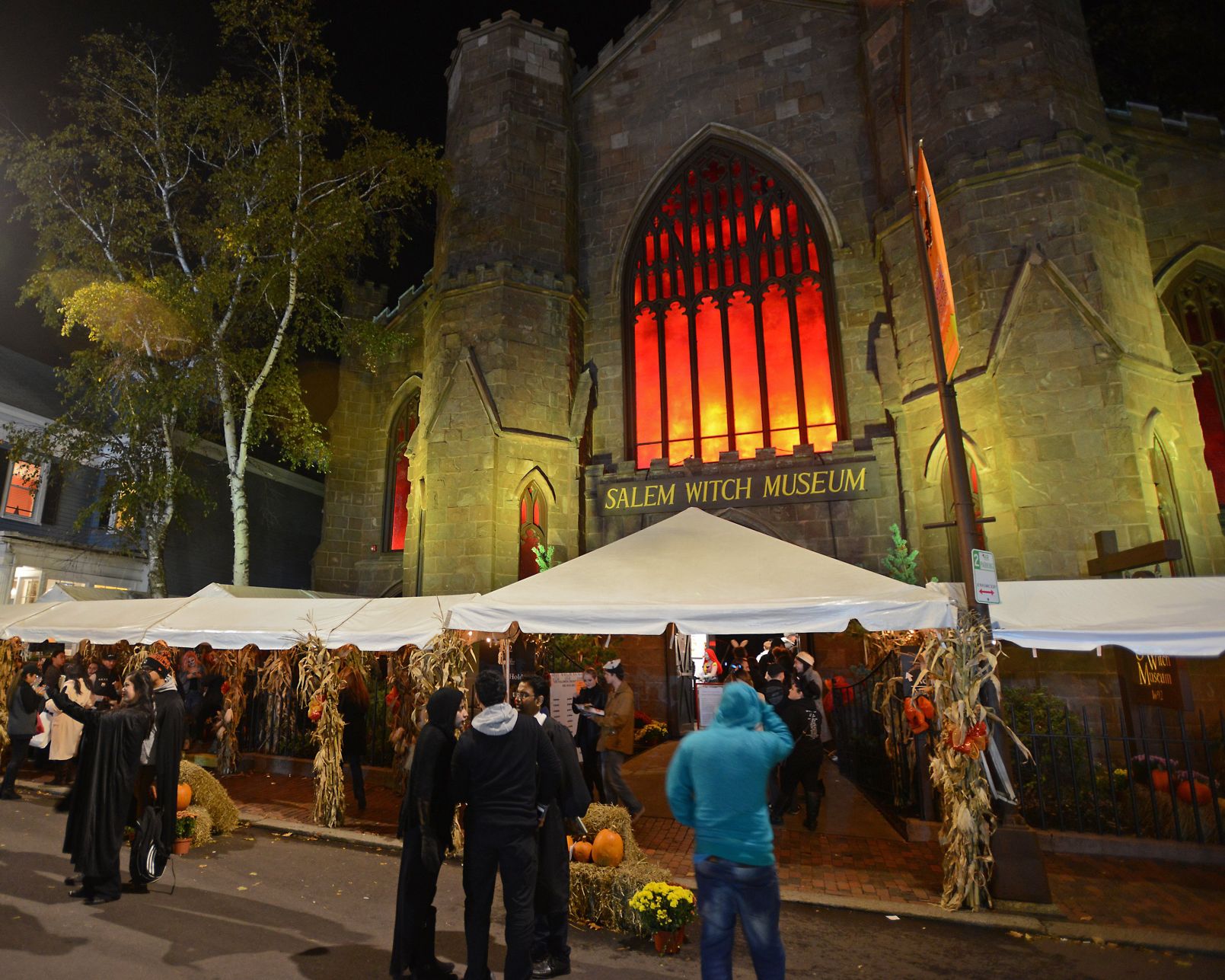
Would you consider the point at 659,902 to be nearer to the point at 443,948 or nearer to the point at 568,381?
the point at 443,948

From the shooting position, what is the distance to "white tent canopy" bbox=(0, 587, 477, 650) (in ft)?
26.8

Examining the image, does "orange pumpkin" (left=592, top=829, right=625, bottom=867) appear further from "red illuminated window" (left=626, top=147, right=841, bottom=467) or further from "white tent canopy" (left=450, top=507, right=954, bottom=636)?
"red illuminated window" (left=626, top=147, right=841, bottom=467)

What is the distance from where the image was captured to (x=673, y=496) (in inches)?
575

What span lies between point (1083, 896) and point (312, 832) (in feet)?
24.6

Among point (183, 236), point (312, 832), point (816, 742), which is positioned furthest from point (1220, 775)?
point (183, 236)

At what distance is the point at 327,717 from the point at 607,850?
456cm

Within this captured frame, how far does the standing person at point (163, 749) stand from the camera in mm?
6137

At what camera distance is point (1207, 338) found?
43.5 ft

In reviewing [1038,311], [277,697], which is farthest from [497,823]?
[1038,311]

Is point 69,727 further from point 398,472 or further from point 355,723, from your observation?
point 398,472

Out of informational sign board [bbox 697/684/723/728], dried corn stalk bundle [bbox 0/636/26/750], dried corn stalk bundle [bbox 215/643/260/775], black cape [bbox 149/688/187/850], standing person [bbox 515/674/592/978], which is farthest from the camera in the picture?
informational sign board [bbox 697/684/723/728]

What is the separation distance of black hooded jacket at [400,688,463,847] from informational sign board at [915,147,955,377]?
5569mm

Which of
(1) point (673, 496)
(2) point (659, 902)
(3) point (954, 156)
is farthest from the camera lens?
(1) point (673, 496)

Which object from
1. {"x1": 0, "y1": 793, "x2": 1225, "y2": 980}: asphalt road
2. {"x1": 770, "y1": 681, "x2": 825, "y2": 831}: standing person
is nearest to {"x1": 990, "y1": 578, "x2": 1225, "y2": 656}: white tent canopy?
{"x1": 0, "y1": 793, "x2": 1225, "y2": 980}: asphalt road
